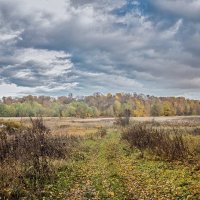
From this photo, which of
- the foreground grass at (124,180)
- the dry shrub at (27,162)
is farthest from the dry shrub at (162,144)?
the dry shrub at (27,162)

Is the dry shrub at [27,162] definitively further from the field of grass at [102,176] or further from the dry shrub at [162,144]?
the dry shrub at [162,144]

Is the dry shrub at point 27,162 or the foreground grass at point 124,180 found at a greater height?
the dry shrub at point 27,162

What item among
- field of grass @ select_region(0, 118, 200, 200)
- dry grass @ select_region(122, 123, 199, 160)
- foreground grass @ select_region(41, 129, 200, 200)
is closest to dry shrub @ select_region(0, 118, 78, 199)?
field of grass @ select_region(0, 118, 200, 200)

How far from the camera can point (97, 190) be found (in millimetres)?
10875

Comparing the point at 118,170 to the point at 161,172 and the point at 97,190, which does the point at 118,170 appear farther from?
the point at 97,190

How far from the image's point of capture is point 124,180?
12.3 meters

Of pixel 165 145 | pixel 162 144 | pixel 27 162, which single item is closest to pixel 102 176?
pixel 27 162

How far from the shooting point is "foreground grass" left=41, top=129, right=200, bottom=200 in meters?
10.2

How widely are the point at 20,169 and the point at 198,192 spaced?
6.48m

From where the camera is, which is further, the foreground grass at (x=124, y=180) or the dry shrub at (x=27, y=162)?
the dry shrub at (x=27, y=162)

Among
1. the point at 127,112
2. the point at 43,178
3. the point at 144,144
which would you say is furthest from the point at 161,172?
the point at 127,112

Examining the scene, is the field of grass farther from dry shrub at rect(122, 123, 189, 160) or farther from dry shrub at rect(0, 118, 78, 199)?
dry shrub at rect(122, 123, 189, 160)

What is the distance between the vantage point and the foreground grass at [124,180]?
10180 mm

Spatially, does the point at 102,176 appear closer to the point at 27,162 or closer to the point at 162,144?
the point at 27,162
